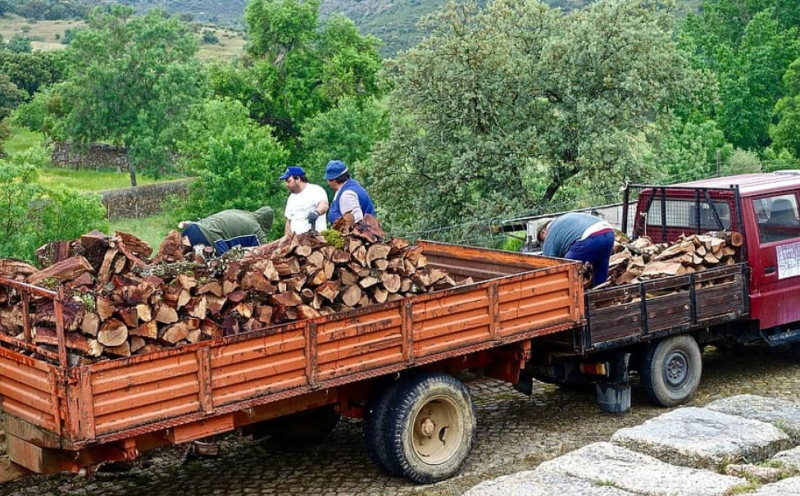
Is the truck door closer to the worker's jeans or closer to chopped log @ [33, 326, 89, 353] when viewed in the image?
the worker's jeans

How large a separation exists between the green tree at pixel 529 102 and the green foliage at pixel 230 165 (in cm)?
1825

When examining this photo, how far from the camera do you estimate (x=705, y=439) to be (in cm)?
750

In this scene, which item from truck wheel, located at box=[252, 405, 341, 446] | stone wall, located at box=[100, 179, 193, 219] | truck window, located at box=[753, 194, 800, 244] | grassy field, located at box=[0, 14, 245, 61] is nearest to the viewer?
truck wheel, located at box=[252, 405, 341, 446]

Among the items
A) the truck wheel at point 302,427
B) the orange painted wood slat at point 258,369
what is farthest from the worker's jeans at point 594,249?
the orange painted wood slat at point 258,369

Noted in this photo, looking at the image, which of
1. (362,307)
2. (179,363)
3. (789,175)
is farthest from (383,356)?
(789,175)

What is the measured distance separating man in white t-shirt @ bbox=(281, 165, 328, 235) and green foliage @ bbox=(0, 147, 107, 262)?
2056 centimetres

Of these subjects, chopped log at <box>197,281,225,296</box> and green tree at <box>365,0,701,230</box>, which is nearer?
chopped log at <box>197,281,225,296</box>

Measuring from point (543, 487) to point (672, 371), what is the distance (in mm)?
4048

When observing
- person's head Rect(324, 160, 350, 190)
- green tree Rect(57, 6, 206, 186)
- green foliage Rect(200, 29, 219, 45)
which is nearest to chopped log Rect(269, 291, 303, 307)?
person's head Rect(324, 160, 350, 190)

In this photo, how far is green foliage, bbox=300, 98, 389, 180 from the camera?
45062mm

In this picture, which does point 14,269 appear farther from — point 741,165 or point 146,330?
point 741,165

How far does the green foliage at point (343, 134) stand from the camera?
1774 inches

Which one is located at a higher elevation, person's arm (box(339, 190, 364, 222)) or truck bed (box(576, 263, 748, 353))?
person's arm (box(339, 190, 364, 222))

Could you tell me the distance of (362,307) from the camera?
7.71m
